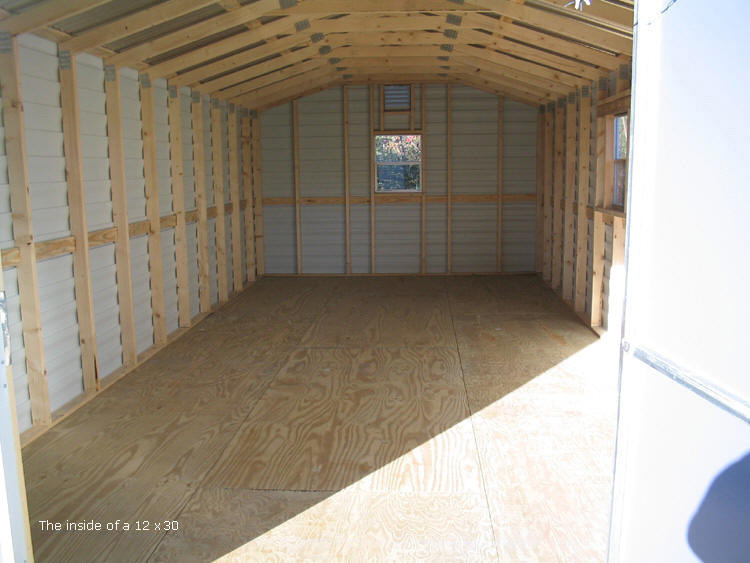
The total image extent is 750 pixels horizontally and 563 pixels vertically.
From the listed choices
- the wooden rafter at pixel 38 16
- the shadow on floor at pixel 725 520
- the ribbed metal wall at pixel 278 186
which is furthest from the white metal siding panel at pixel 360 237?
the shadow on floor at pixel 725 520

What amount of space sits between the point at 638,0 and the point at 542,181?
10.7 metres

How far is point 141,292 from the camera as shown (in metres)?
7.68

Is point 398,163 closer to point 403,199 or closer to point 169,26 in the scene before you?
point 403,199

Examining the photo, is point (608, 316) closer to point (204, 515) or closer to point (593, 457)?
point (593, 457)

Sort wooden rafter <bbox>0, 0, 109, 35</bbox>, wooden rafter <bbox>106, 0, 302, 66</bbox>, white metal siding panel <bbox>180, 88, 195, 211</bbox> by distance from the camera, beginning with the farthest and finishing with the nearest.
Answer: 1. white metal siding panel <bbox>180, 88, 195, 211</bbox>
2. wooden rafter <bbox>106, 0, 302, 66</bbox>
3. wooden rafter <bbox>0, 0, 109, 35</bbox>

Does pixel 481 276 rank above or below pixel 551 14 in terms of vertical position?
below

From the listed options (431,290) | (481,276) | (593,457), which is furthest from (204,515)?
(481,276)

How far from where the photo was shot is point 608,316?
8.25 meters

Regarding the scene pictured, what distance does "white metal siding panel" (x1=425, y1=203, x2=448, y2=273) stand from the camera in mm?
13062

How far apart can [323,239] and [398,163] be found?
6.17 ft

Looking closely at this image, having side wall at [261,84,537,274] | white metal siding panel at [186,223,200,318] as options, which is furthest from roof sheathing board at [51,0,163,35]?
side wall at [261,84,537,274]

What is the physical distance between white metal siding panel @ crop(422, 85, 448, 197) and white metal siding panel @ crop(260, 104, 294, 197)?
93.5 inches

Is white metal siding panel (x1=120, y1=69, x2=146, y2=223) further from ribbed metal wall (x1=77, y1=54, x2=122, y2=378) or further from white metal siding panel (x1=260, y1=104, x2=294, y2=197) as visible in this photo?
Result: white metal siding panel (x1=260, y1=104, x2=294, y2=197)

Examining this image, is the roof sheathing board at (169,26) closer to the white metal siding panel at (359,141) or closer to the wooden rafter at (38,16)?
the wooden rafter at (38,16)
